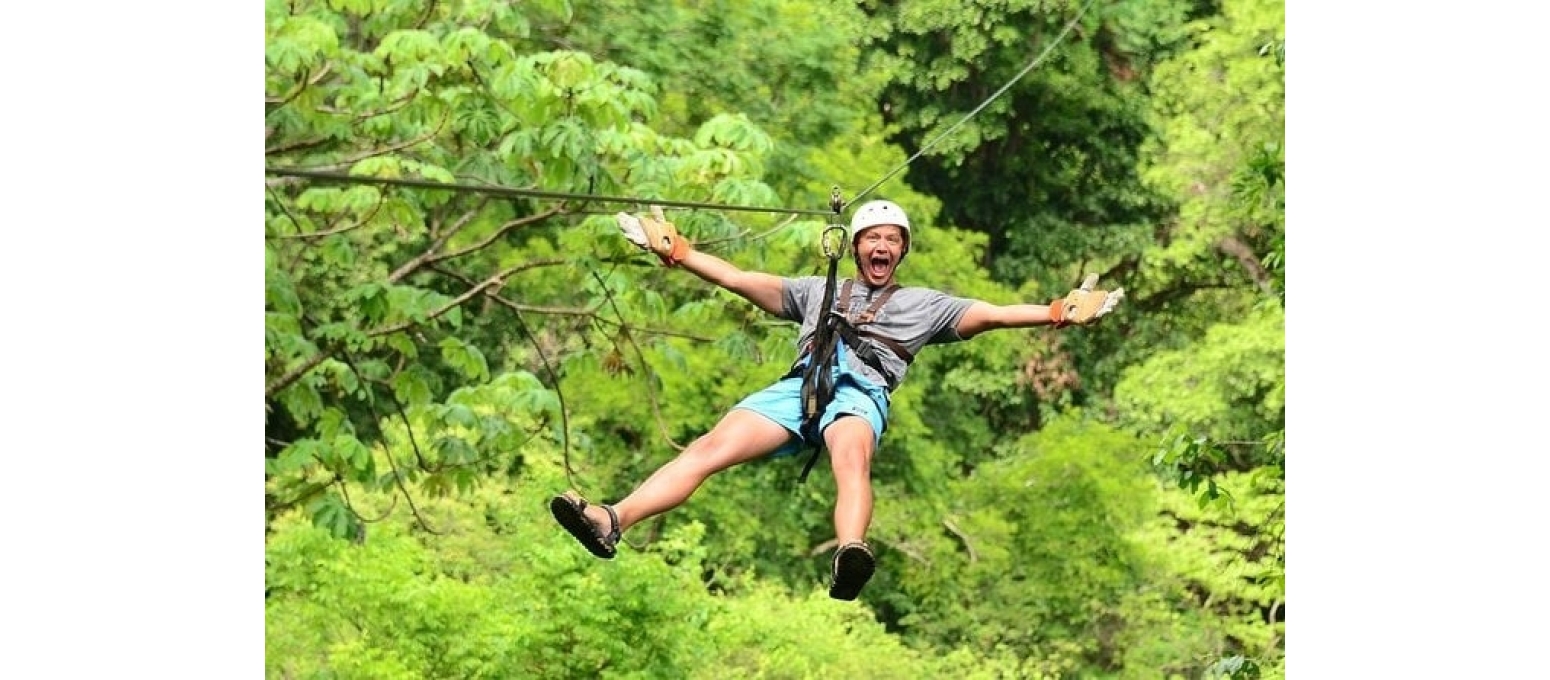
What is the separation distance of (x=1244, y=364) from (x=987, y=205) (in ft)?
15.8

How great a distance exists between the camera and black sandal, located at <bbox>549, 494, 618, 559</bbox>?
5582mm

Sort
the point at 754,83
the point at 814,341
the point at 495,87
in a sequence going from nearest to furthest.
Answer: the point at 814,341, the point at 495,87, the point at 754,83

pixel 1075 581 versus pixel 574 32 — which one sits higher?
pixel 574 32

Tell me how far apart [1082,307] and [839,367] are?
0.61 meters

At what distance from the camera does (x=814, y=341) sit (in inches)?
235

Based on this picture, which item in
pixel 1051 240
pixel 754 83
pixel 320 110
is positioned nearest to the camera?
pixel 320 110

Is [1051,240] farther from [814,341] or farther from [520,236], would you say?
[814,341]

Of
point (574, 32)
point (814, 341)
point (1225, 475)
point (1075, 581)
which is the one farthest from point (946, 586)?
point (814, 341)

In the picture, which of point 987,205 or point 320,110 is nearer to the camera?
point 320,110

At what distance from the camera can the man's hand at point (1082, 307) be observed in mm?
5691

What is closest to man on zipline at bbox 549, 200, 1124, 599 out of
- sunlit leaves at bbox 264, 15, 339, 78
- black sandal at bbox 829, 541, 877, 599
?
black sandal at bbox 829, 541, 877, 599

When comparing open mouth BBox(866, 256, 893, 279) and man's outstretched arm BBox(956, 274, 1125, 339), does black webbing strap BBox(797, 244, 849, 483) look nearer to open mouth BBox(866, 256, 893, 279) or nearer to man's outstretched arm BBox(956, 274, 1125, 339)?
open mouth BBox(866, 256, 893, 279)

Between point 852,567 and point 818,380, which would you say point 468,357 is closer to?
point 818,380

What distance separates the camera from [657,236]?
233 inches
